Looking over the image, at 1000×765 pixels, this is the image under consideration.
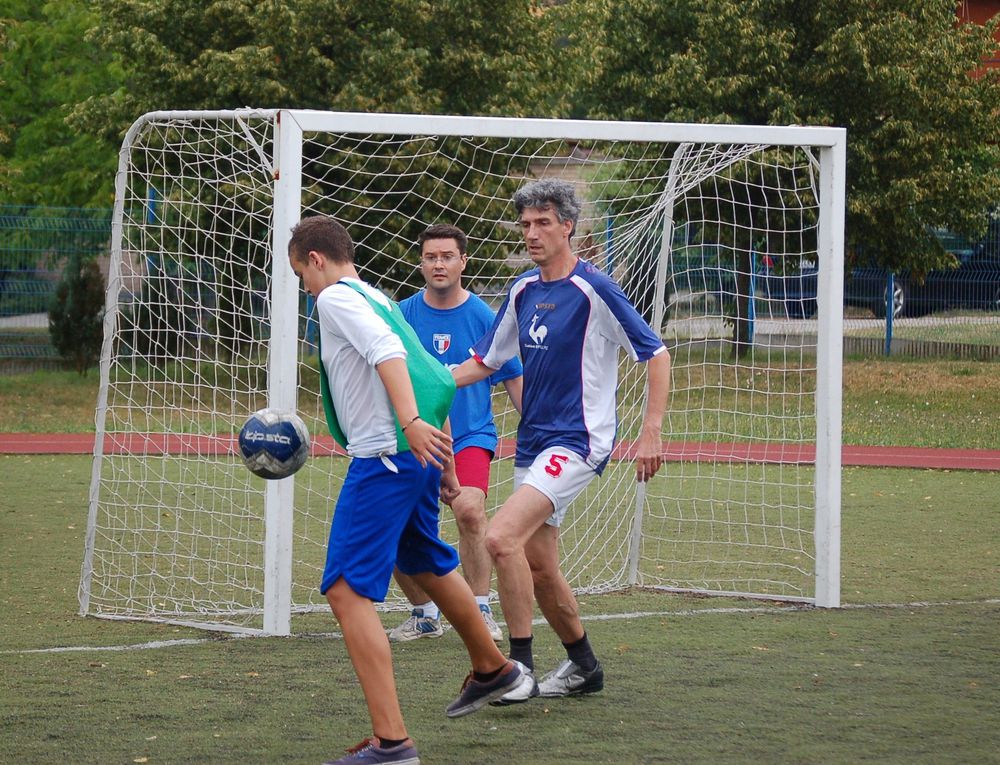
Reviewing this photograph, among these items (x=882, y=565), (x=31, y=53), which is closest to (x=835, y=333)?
(x=882, y=565)

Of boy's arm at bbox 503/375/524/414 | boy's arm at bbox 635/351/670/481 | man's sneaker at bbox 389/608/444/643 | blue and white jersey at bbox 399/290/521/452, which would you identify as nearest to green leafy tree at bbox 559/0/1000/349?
blue and white jersey at bbox 399/290/521/452

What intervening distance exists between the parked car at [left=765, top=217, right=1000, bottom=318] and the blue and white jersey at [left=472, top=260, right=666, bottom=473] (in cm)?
1784

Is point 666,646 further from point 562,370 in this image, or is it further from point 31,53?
point 31,53

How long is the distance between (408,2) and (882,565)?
1323 cm

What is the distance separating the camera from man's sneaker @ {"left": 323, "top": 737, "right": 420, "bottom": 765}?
4.65 metres

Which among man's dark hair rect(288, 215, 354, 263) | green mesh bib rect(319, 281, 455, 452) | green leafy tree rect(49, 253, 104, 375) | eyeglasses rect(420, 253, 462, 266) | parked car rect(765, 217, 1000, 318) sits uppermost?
parked car rect(765, 217, 1000, 318)

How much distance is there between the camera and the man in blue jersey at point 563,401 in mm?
5699

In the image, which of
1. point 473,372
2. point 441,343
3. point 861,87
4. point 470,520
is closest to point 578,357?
point 473,372

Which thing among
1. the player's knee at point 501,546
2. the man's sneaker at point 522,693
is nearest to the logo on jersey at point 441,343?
the player's knee at point 501,546

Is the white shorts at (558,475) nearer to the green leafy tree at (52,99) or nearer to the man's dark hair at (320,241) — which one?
the man's dark hair at (320,241)

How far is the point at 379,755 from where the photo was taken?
466cm

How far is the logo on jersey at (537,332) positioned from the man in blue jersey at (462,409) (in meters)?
1.08

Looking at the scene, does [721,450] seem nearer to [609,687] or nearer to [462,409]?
[462,409]

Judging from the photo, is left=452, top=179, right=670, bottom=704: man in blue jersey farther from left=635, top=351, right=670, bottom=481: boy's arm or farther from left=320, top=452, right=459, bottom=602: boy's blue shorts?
left=320, top=452, right=459, bottom=602: boy's blue shorts
